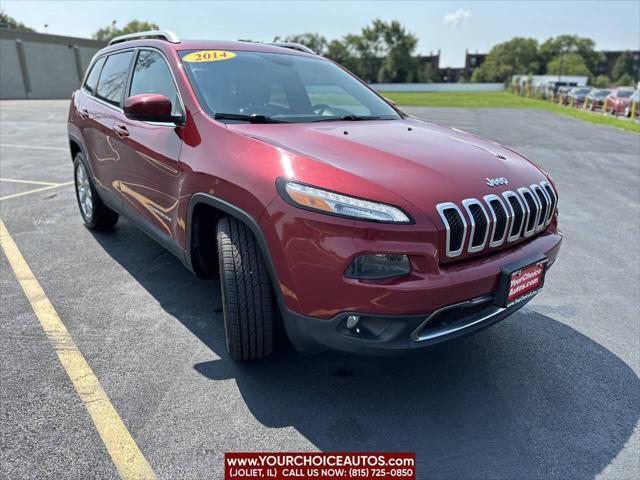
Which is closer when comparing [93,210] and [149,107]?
[149,107]

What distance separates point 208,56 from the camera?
3.30m

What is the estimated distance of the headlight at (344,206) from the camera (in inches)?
81.0

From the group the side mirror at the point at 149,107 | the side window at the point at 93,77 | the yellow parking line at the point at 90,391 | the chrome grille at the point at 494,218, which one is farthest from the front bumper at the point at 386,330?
the side window at the point at 93,77

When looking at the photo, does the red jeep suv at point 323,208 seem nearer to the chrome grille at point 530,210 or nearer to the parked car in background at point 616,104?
the chrome grille at point 530,210

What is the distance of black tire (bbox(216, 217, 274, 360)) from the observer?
2424 mm

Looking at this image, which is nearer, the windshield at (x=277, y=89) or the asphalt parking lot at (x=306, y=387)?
the asphalt parking lot at (x=306, y=387)

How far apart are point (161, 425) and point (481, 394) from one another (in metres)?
1.59

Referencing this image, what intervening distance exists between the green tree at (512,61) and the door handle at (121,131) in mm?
118517

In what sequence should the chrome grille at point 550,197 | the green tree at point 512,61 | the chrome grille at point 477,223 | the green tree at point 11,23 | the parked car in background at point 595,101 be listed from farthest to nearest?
1. the green tree at point 512,61
2. the green tree at point 11,23
3. the parked car in background at point 595,101
4. the chrome grille at point 550,197
5. the chrome grille at point 477,223

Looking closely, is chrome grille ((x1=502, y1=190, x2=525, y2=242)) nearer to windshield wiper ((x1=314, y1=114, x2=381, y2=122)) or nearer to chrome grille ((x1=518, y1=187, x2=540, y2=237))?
chrome grille ((x1=518, y1=187, x2=540, y2=237))

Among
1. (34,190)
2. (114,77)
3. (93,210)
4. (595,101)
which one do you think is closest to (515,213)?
(114,77)

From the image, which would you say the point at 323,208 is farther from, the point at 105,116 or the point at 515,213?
the point at 105,116

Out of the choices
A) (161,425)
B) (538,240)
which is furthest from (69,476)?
(538,240)

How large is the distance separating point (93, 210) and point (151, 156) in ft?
6.36
